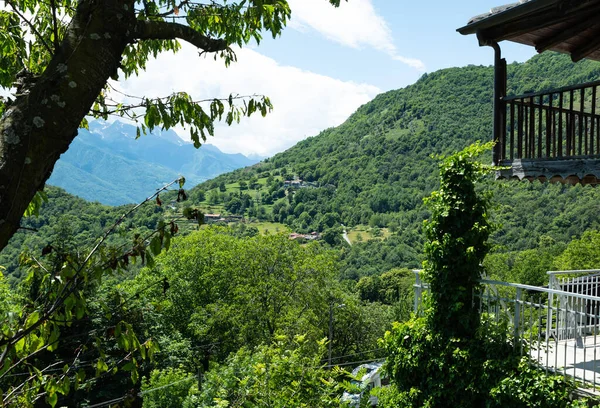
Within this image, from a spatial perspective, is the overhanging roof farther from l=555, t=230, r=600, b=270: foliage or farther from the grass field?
Answer: the grass field

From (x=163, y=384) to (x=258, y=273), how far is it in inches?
394

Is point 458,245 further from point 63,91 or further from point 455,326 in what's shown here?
point 63,91

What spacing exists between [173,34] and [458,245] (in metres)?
5.32

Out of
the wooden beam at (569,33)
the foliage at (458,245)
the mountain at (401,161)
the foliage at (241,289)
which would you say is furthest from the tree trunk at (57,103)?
the mountain at (401,161)

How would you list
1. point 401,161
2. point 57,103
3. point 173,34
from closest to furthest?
point 57,103 → point 173,34 → point 401,161

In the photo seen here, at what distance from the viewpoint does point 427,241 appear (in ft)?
23.8

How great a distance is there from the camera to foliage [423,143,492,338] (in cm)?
688

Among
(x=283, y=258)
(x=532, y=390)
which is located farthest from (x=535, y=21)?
(x=283, y=258)

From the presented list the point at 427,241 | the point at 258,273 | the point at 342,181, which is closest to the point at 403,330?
the point at 427,241

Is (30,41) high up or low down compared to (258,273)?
up

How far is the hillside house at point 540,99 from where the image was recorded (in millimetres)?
6625

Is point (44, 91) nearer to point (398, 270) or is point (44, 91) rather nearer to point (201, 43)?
point (201, 43)

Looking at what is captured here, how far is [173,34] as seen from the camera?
8.11 feet

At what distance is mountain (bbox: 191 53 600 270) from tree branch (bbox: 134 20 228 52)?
5951cm
